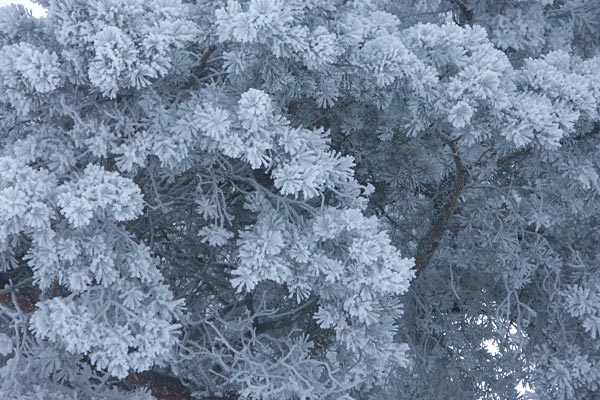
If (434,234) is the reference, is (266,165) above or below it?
above

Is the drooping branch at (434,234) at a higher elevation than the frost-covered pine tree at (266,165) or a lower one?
lower

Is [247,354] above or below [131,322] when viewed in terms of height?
below

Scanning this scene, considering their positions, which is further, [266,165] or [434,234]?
[434,234]

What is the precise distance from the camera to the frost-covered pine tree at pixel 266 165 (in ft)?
13.7

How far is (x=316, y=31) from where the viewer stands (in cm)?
423

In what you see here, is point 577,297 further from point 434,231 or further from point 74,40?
point 74,40

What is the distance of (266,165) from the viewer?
4.38 m

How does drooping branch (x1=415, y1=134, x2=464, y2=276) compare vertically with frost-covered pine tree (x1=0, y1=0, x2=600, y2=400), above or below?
below

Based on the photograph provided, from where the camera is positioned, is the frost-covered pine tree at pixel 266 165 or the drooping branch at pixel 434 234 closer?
the frost-covered pine tree at pixel 266 165

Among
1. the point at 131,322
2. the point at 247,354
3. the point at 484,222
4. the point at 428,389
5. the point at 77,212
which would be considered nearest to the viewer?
the point at 77,212

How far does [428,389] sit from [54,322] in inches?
218

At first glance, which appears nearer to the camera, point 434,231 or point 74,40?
point 74,40

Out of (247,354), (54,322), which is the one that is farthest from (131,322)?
(247,354)

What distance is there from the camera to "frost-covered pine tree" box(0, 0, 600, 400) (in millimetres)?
4164
